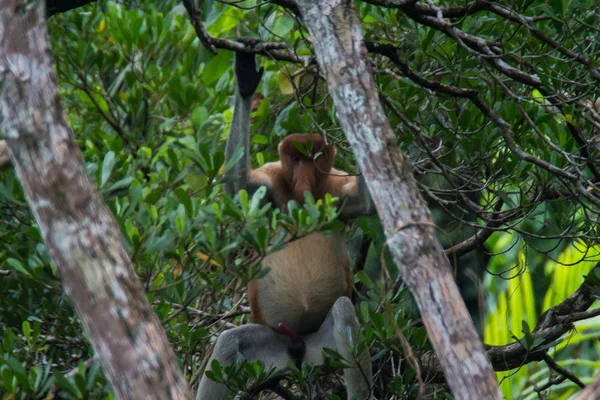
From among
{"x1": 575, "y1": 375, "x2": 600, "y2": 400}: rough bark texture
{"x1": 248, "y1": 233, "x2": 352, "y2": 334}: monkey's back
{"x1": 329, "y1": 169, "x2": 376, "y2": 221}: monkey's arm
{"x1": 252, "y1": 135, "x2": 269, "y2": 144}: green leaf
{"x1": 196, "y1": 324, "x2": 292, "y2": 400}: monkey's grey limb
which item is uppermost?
{"x1": 252, "y1": 135, "x2": 269, "y2": 144}: green leaf

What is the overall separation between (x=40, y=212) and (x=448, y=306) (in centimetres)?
98

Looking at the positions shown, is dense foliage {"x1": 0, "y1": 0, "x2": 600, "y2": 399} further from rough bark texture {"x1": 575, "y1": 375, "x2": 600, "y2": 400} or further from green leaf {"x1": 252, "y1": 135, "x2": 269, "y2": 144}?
rough bark texture {"x1": 575, "y1": 375, "x2": 600, "y2": 400}

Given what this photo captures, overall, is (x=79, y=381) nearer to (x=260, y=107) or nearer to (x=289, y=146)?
(x=289, y=146)

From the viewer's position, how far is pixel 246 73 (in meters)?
3.84

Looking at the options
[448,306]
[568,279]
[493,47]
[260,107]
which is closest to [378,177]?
[448,306]

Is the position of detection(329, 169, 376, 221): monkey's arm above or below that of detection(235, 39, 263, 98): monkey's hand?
below

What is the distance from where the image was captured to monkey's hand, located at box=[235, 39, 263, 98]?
3.76 metres

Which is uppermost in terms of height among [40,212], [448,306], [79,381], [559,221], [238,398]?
[40,212]

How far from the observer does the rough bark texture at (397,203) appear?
190 centimetres

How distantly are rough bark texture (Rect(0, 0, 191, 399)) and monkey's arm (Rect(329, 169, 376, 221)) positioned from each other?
239 centimetres

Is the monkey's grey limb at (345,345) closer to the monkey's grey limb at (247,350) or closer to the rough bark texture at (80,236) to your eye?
the monkey's grey limb at (247,350)

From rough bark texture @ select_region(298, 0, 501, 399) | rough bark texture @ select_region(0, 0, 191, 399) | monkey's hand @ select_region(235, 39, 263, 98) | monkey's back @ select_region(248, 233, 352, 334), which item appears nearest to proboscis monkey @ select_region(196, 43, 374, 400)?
monkey's back @ select_region(248, 233, 352, 334)

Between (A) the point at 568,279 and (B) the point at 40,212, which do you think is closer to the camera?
(B) the point at 40,212

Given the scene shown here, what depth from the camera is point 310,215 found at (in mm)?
2711
